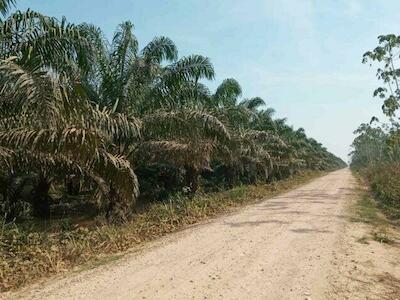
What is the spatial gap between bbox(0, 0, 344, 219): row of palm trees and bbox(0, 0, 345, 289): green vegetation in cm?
3

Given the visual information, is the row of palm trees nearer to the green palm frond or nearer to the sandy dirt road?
the green palm frond

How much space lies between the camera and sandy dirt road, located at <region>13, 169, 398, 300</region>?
6121mm

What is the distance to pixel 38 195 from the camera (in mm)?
17734

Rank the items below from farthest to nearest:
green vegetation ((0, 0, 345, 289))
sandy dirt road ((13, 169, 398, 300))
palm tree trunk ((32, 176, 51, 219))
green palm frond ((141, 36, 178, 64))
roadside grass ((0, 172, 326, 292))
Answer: palm tree trunk ((32, 176, 51, 219))
green palm frond ((141, 36, 178, 64))
green vegetation ((0, 0, 345, 289))
roadside grass ((0, 172, 326, 292))
sandy dirt road ((13, 169, 398, 300))

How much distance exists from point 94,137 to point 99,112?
293cm

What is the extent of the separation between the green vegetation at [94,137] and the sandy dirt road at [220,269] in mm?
973

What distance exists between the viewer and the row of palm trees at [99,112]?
767cm

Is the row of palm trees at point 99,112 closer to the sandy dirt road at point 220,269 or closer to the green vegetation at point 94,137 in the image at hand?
the green vegetation at point 94,137

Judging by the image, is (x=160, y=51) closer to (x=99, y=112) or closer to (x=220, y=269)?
(x=99, y=112)

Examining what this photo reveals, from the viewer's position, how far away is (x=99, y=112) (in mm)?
11078

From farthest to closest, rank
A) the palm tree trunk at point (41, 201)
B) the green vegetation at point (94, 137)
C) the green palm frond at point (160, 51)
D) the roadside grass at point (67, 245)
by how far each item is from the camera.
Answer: the palm tree trunk at point (41, 201)
the green palm frond at point (160, 51)
the green vegetation at point (94, 137)
the roadside grass at point (67, 245)

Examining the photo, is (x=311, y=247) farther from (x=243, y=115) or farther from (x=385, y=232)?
(x=243, y=115)

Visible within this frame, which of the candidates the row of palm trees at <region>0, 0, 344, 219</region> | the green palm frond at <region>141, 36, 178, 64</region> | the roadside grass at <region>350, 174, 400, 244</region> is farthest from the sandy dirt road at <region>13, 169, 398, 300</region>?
the green palm frond at <region>141, 36, 178, 64</region>

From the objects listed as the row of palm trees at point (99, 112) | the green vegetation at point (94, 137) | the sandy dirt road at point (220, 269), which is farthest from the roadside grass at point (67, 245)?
the row of palm trees at point (99, 112)
